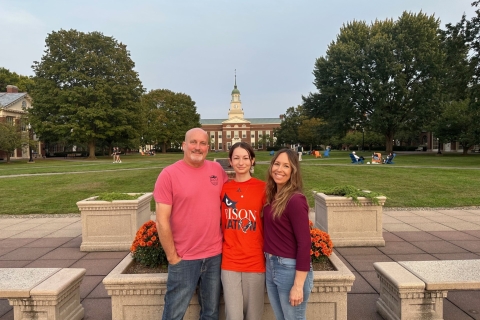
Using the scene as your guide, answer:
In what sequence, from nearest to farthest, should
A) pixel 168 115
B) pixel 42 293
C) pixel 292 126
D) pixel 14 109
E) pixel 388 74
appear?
pixel 42 293
pixel 388 74
pixel 14 109
pixel 168 115
pixel 292 126

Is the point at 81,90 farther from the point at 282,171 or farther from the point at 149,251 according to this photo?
the point at 282,171

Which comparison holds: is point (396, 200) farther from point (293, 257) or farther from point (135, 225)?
point (293, 257)

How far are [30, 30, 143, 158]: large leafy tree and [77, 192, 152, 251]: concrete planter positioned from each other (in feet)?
110

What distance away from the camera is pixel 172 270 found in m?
2.57

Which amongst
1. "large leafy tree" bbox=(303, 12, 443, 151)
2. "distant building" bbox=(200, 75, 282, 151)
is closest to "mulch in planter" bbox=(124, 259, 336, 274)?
"large leafy tree" bbox=(303, 12, 443, 151)

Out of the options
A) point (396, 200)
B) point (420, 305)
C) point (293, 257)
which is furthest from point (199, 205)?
point (396, 200)

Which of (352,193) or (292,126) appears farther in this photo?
(292,126)

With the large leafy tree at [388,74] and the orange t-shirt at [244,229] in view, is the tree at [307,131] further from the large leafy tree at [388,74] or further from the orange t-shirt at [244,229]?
the orange t-shirt at [244,229]

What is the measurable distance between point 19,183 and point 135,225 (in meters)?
11.8

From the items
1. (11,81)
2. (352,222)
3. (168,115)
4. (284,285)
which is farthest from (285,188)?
(11,81)

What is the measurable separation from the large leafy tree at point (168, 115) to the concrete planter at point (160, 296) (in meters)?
59.3

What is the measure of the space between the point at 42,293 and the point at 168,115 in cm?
6478

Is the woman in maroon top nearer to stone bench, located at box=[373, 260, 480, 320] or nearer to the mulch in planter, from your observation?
the mulch in planter

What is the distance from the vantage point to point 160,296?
10.1 ft
